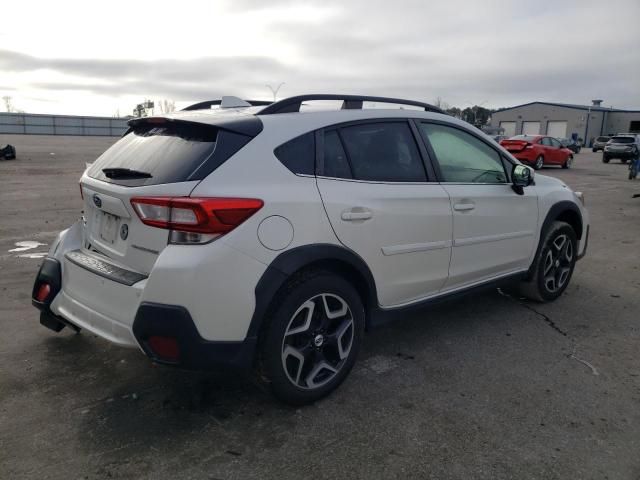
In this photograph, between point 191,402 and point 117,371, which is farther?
point 117,371

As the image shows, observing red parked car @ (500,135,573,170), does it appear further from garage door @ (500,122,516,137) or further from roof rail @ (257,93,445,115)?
garage door @ (500,122,516,137)

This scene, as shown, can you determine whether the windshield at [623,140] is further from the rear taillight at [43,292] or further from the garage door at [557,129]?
the garage door at [557,129]

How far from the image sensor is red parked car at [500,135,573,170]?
2317 centimetres

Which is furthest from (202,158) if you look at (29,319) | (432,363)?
(29,319)

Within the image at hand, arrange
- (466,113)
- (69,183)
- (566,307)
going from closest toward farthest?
(566,307) → (69,183) → (466,113)

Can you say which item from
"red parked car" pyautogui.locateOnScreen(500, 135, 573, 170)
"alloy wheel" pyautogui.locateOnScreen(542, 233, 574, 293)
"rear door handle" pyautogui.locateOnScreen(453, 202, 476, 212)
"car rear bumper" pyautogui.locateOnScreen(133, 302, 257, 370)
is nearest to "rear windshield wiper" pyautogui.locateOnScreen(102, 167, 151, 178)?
"car rear bumper" pyautogui.locateOnScreen(133, 302, 257, 370)

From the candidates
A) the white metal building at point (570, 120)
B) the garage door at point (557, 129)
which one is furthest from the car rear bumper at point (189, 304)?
the garage door at point (557, 129)

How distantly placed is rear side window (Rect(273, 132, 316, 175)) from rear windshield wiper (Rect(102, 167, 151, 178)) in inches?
27.9

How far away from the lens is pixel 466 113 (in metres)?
81.7

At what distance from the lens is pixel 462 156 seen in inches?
153

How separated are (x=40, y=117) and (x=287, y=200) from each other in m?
60.2

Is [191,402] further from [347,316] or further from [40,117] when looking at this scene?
[40,117]

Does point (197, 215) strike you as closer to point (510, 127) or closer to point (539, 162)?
point (539, 162)

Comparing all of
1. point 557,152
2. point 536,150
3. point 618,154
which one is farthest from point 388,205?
point 618,154
